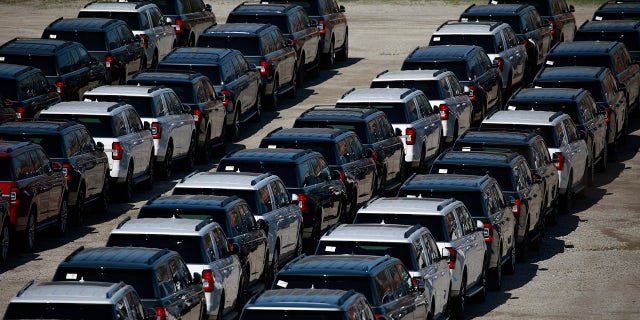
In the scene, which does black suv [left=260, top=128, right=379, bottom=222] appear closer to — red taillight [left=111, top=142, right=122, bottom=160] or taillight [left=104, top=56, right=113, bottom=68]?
red taillight [left=111, top=142, right=122, bottom=160]

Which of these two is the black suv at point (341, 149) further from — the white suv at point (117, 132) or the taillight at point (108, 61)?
Result: the taillight at point (108, 61)

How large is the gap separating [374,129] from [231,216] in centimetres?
777

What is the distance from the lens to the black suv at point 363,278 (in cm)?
1975

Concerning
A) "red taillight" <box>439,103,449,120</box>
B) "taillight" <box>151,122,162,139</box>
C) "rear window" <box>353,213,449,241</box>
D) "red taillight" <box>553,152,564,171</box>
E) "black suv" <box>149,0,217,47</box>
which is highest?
"rear window" <box>353,213,449,241</box>

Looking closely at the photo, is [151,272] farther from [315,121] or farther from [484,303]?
[315,121]

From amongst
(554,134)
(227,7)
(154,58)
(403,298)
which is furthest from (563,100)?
(227,7)

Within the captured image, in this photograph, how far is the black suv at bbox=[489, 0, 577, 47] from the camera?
47281 mm

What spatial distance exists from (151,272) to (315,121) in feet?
37.3

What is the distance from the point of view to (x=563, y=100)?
112ft

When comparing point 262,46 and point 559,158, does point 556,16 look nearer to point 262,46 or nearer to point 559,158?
point 262,46

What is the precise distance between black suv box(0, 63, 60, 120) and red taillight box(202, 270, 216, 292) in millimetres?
11573

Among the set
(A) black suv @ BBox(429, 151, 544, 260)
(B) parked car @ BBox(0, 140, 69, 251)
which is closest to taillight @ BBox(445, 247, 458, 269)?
(A) black suv @ BBox(429, 151, 544, 260)

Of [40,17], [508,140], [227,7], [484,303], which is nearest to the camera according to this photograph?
[484,303]

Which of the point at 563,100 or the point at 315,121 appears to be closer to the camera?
the point at 315,121
